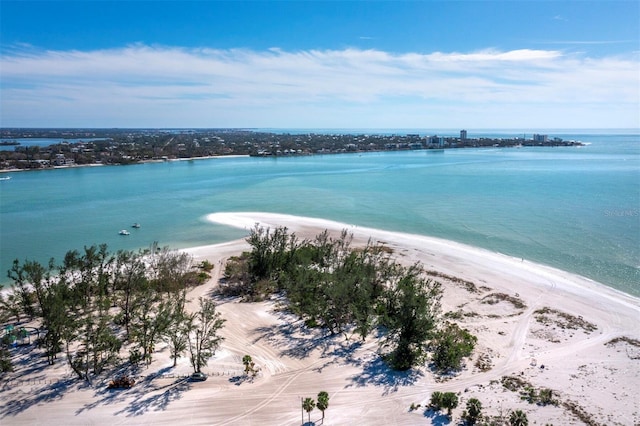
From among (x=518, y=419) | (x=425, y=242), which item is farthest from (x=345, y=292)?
(x=425, y=242)

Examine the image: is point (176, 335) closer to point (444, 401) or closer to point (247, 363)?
point (247, 363)

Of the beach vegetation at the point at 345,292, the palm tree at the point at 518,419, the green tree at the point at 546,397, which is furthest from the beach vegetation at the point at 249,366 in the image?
the green tree at the point at 546,397

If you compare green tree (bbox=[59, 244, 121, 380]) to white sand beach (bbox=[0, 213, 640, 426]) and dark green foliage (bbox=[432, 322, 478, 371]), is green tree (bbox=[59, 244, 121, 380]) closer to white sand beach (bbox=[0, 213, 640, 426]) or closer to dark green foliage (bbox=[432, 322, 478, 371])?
white sand beach (bbox=[0, 213, 640, 426])

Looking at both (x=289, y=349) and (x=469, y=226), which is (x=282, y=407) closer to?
(x=289, y=349)

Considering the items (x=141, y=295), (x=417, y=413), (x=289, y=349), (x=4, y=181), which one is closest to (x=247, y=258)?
(x=141, y=295)

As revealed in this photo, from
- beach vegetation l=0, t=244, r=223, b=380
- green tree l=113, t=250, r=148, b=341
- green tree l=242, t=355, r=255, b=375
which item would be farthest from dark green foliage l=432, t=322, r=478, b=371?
green tree l=113, t=250, r=148, b=341
